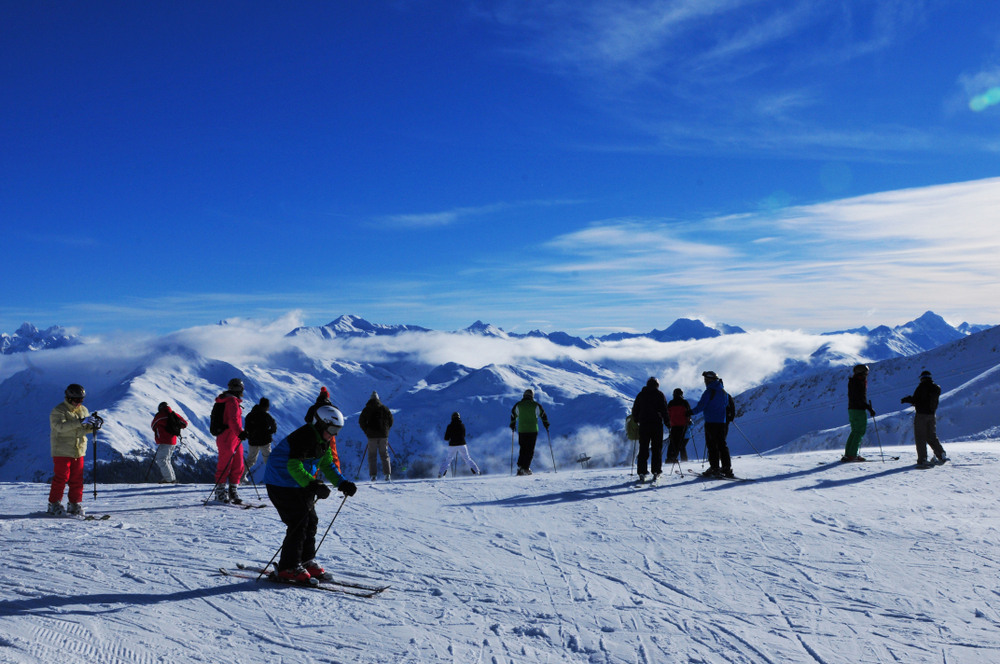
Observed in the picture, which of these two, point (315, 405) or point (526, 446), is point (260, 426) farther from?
point (526, 446)

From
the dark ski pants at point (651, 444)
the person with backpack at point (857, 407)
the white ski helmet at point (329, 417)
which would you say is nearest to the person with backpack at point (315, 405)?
the white ski helmet at point (329, 417)

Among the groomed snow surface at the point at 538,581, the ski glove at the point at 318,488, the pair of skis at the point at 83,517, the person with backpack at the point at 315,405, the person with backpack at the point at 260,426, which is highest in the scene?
the person with backpack at the point at 315,405

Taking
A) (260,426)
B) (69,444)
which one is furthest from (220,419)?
(69,444)

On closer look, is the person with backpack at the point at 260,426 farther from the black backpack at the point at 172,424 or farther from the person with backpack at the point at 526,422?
the person with backpack at the point at 526,422

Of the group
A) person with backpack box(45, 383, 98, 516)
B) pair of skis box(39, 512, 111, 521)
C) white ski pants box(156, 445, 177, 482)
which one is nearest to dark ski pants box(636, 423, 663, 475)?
pair of skis box(39, 512, 111, 521)

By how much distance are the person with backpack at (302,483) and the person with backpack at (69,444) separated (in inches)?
167

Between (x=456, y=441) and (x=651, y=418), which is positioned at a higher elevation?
(x=651, y=418)

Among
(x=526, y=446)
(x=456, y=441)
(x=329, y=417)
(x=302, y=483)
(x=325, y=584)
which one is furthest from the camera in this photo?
(x=456, y=441)

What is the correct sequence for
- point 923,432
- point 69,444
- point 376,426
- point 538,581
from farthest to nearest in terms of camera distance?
point 376,426, point 923,432, point 69,444, point 538,581

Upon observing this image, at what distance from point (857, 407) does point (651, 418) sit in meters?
5.53

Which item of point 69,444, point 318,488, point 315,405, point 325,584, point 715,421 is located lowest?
point 325,584

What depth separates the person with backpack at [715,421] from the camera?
476 inches

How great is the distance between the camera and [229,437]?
1041 cm

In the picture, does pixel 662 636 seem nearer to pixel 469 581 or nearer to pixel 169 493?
pixel 469 581
